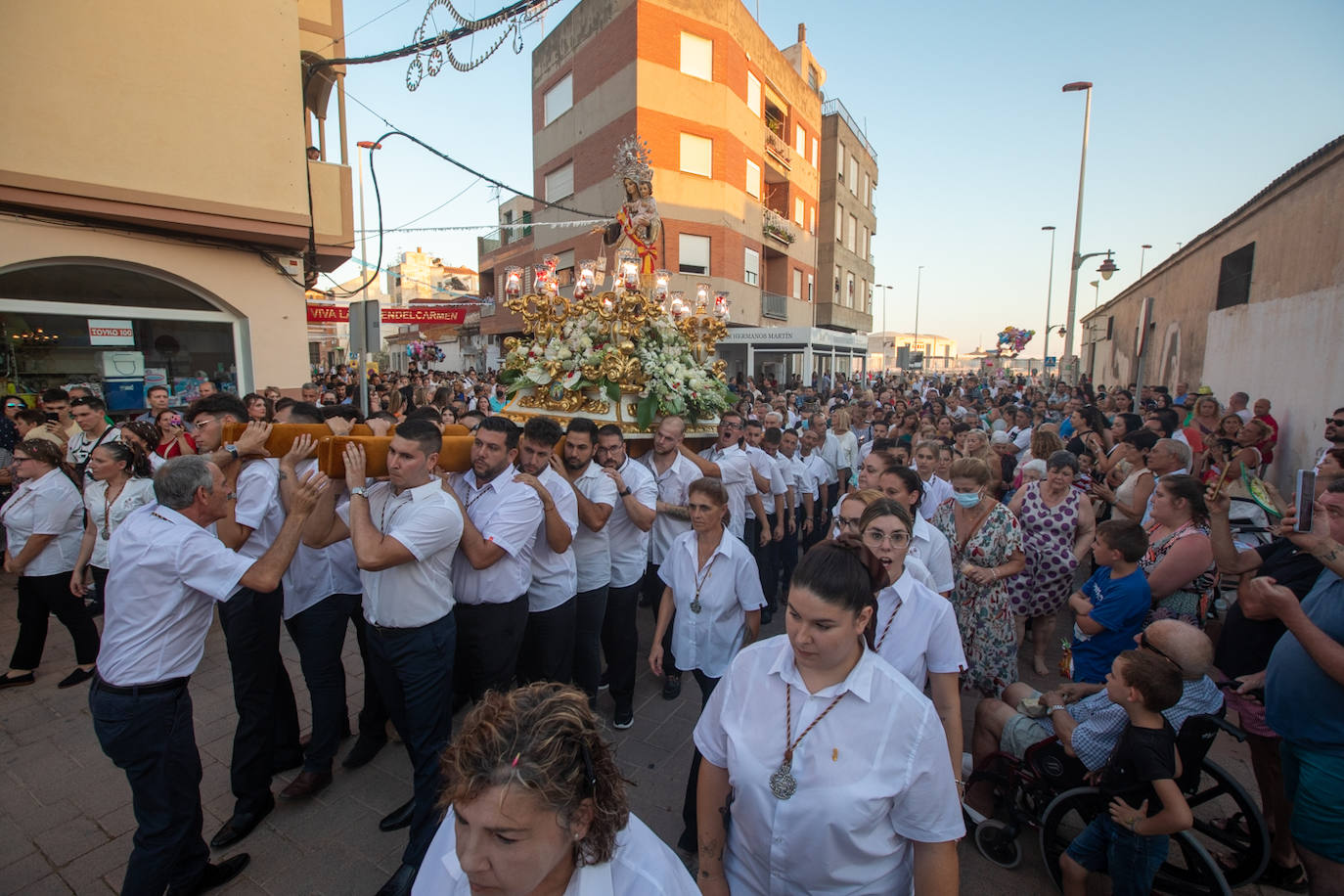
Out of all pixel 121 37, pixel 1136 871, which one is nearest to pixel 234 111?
pixel 121 37

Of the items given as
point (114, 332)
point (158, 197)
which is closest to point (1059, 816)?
point (158, 197)

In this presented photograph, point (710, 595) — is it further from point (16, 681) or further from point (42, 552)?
point (16, 681)

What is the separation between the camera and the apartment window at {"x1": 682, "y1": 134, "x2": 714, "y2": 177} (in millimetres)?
21441

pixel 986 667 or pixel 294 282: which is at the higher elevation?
pixel 294 282

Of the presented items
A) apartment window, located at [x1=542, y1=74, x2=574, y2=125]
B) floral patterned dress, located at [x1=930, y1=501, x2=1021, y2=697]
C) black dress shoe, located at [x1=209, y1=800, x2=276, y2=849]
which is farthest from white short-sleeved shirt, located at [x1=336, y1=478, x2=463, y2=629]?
apartment window, located at [x1=542, y1=74, x2=574, y2=125]

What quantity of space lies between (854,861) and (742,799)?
1.15ft

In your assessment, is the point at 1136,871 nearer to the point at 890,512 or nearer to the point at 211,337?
the point at 890,512

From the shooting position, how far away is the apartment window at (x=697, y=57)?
68.8ft

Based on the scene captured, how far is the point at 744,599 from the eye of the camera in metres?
3.40

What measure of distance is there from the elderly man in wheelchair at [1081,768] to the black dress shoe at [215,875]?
12.3 feet

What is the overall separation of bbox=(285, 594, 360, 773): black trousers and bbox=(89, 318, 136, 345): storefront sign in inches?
317

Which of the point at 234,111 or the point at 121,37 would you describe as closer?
the point at 121,37

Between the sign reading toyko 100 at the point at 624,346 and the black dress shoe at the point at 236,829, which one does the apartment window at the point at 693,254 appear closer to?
the sign reading toyko 100 at the point at 624,346

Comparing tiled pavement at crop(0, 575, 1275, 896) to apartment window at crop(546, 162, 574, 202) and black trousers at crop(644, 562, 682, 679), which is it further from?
apartment window at crop(546, 162, 574, 202)
